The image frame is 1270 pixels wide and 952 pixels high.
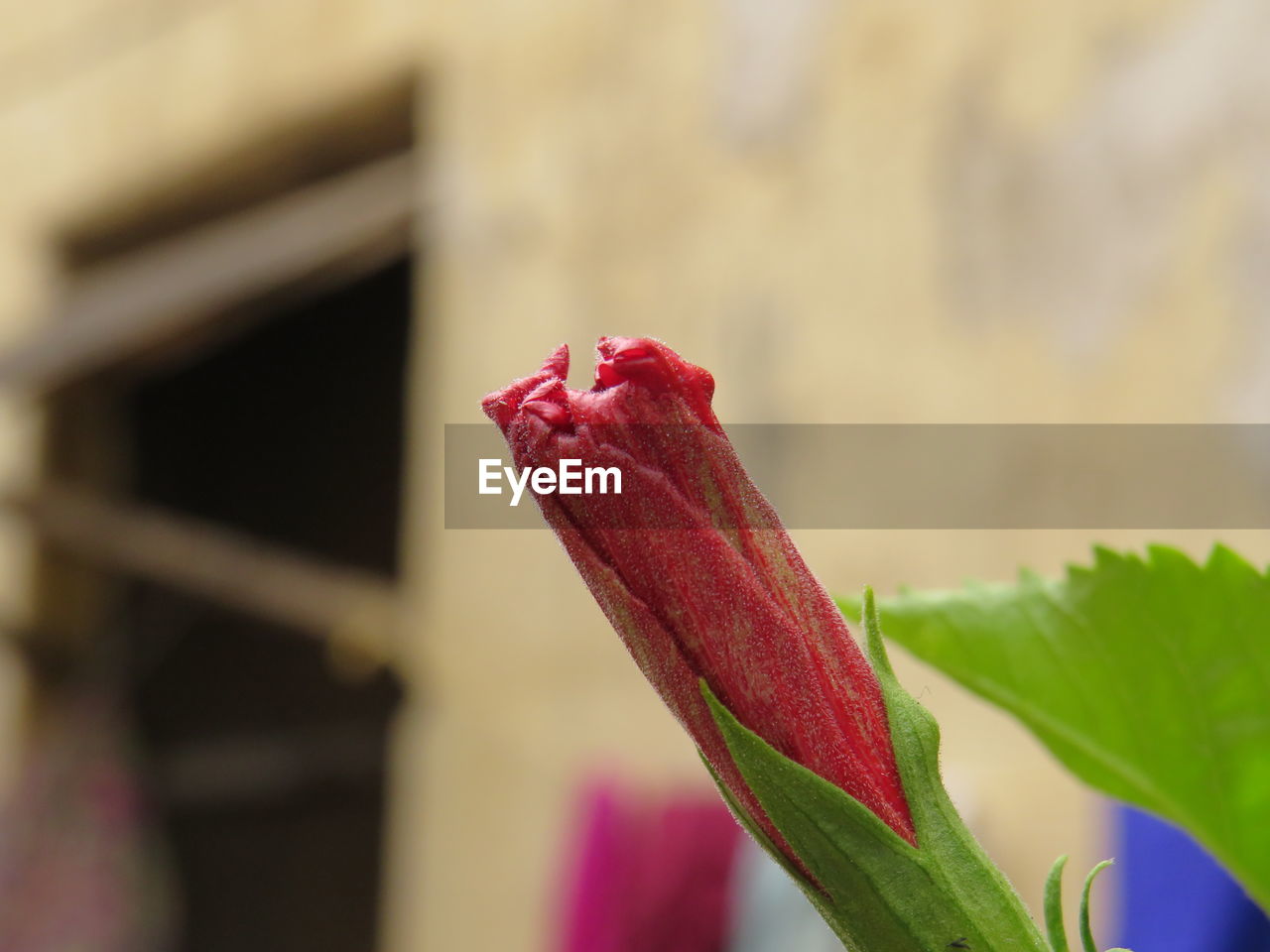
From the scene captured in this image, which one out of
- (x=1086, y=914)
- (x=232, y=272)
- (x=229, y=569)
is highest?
(x=232, y=272)

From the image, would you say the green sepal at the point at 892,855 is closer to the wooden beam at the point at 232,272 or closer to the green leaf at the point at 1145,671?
the green leaf at the point at 1145,671

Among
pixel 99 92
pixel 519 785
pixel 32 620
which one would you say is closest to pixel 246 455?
pixel 32 620

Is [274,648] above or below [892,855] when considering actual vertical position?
above

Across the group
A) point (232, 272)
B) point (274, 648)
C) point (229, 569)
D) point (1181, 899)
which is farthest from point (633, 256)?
point (274, 648)

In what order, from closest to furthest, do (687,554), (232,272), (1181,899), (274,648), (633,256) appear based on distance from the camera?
(687,554) < (1181,899) < (633,256) < (232,272) < (274,648)

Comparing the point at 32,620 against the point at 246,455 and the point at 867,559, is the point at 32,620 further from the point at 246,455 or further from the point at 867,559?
the point at 867,559

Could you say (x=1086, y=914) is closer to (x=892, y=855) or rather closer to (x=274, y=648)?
(x=892, y=855)

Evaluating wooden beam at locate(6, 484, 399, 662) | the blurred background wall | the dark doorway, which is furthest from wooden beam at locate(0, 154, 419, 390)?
the dark doorway
